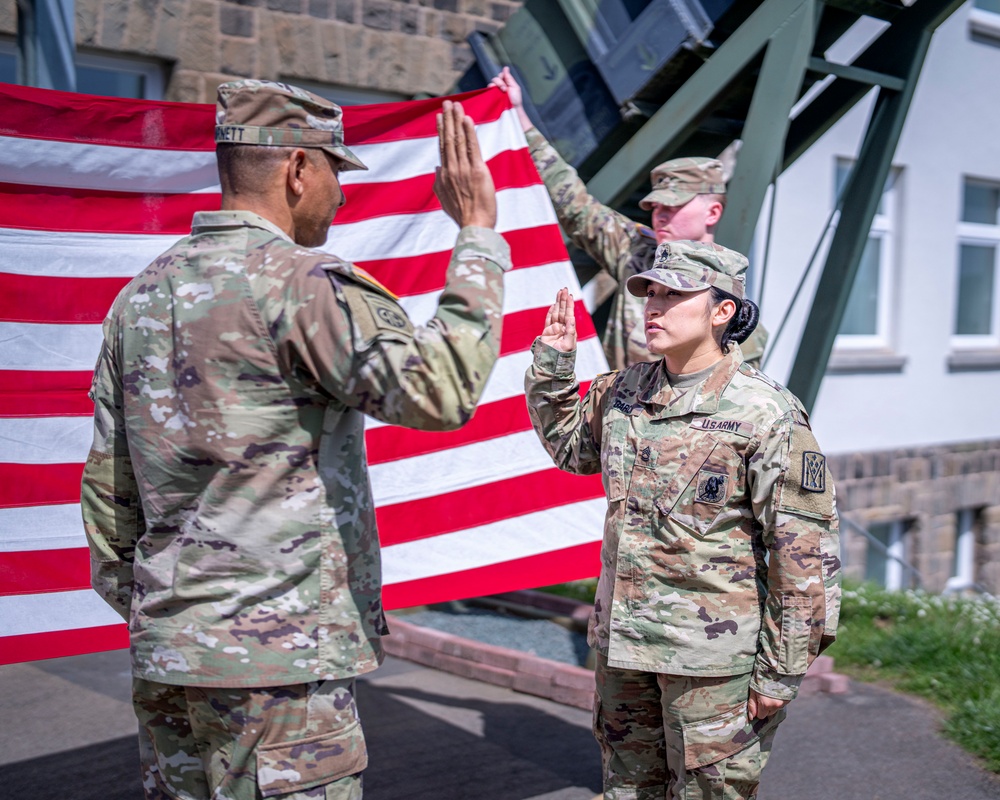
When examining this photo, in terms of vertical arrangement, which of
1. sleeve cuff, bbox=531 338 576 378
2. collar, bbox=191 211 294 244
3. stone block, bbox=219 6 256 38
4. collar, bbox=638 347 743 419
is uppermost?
stone block, bbox=219 6 256 38

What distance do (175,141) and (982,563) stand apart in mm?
9304

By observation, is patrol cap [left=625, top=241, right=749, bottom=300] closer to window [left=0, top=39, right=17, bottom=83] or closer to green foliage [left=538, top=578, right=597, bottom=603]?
green foliage [left=538, top=578, right=597, bottom=603]

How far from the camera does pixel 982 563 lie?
1032cm

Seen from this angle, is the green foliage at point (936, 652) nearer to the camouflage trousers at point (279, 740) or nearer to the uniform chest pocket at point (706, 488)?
the uniform chest pocket at point (706, 488)

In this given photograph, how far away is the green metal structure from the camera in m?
3.84

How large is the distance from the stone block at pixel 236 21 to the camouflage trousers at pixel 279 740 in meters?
4.69

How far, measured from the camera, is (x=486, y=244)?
6.47 feet

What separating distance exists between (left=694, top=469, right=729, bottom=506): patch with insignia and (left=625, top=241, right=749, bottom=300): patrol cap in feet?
1.51

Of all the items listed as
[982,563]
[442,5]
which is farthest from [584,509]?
[982,563]

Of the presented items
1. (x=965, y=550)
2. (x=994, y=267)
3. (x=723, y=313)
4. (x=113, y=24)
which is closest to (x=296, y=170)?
(x=723, y=313)

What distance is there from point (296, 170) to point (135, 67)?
4330mm

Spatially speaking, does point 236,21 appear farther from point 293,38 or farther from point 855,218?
point 855,218

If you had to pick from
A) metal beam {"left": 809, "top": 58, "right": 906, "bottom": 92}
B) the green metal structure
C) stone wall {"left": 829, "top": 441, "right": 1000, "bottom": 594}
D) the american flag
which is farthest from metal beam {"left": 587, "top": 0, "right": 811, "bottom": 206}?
stone wall {"left": 829, "top": 441, "right": 1000, "bottom": 594}

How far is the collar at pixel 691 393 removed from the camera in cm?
259
